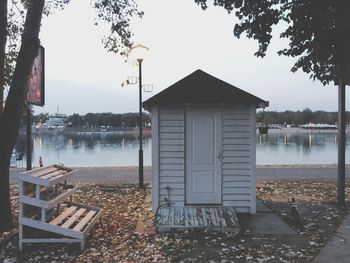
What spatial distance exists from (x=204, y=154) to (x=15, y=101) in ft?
13.7

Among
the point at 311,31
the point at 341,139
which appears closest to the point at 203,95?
the point at 311,31

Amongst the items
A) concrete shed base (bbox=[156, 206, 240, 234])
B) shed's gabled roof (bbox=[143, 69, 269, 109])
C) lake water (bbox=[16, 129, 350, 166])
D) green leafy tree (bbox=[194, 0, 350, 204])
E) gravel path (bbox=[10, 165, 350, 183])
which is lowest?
lake water (bbox=[16, 129, 350, 166])

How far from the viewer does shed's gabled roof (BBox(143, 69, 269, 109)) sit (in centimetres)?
852

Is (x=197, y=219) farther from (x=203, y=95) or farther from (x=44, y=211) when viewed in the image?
(x=44, y=211)

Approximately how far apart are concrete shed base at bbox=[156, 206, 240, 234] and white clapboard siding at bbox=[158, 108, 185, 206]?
0.44 metres

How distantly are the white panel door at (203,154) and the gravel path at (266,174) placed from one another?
21.1ft

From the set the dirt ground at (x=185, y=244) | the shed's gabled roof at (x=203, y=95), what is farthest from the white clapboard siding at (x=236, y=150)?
the dirt ground at (x=185, y=244)

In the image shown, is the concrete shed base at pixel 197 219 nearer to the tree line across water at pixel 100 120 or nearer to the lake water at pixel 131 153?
the lake water at pixel 131 153

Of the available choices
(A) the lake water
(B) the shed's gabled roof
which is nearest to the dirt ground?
(B) the shed's gabled roof

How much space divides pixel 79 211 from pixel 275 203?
5.17 m

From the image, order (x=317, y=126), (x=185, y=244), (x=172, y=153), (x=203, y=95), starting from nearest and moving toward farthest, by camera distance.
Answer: (x=185, y=244) → (x=203, y=95) → (x=172, y=153) → (x=317, y=126)

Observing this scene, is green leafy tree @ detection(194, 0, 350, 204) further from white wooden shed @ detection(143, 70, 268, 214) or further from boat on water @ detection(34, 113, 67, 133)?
boat on water @ detection(34, 113, 67, 133)

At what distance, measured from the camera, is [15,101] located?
812cm

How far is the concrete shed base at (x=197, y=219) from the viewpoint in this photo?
297 inches
